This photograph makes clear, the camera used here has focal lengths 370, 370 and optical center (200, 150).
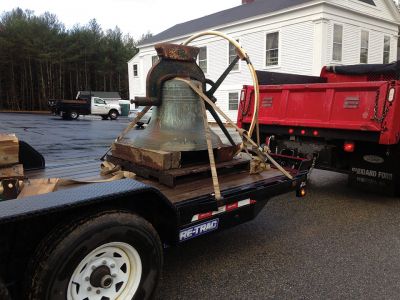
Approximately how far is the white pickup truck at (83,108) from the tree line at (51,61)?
24814mm

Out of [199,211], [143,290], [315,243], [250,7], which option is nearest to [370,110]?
[315,243]

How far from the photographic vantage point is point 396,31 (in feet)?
77.0

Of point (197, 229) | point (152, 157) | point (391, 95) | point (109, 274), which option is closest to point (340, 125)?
point (391, 95)

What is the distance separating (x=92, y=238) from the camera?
7.73 feet

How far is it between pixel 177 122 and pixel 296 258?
1.96 metres

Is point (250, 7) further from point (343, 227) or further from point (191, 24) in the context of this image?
point (343, 227)

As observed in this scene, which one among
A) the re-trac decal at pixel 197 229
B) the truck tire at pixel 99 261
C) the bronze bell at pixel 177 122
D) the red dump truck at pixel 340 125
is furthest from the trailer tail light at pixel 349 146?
the truck tire at pixel 99 261

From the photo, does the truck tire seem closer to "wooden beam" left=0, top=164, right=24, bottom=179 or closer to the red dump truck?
"wooden beam" left=0, top=164, right=24, bottom=179

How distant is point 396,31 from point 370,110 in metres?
21.9

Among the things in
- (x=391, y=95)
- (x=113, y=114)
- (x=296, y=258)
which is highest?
(x=391, y=95)

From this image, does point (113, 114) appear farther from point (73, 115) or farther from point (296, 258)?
point (296, 258)

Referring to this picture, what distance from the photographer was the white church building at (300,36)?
61.3 feet

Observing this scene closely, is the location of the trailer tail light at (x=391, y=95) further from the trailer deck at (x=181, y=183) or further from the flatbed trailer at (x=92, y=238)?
the flatbed trailer at (x=92, y=238)

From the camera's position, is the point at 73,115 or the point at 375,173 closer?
the point at 375,173
